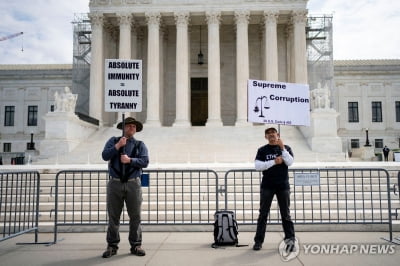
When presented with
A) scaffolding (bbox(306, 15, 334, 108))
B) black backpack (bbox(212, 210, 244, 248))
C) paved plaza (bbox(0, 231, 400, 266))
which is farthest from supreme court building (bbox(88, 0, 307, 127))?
black backpack (bbox(212, 210, 244, 248))

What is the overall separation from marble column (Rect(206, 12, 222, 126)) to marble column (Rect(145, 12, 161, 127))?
4.39 meters

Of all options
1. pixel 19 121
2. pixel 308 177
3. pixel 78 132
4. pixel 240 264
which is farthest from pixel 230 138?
pixel 19 121

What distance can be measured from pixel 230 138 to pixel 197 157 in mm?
4977

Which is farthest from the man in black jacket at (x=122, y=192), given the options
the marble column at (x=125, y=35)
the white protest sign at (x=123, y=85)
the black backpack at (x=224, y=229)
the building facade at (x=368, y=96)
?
the building facade at (x=368, y=96)

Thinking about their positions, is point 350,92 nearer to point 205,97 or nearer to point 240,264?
point 205,97

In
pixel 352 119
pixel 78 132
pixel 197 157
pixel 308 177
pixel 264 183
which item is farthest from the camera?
pixel 352 119

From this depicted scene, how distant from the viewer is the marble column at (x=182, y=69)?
30855 mm

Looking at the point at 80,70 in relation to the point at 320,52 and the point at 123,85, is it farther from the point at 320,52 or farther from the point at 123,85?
the point at 123,85

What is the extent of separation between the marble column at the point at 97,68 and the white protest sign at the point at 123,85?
25.3m

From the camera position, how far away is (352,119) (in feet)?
150

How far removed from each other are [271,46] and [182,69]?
7786mm

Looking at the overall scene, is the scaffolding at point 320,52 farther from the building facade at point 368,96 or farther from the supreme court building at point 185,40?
the building facade at point 368,96

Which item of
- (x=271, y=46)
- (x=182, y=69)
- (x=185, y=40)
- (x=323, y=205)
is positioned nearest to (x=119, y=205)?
(x=323, y=205)

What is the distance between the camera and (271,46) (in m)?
31.1
